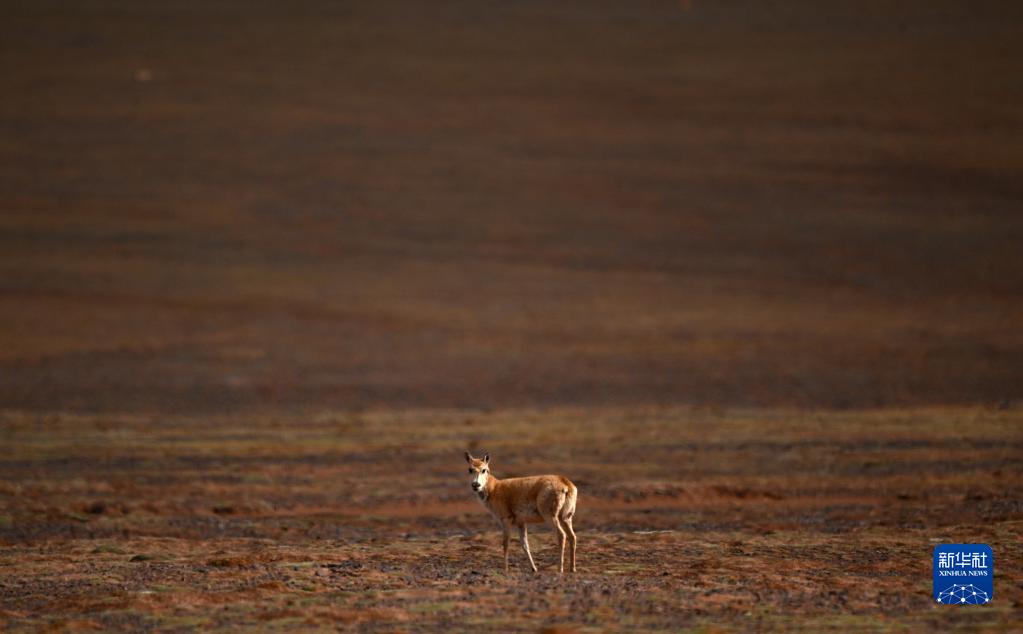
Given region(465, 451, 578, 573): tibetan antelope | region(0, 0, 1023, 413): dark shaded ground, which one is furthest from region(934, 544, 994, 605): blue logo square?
region(0, 0, 1023, 413): dark shaded ground

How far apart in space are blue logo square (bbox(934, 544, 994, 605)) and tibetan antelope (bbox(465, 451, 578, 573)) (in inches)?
130

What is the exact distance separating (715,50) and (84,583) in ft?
205

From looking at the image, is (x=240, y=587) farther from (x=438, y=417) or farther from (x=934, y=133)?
(x=934, y=133)

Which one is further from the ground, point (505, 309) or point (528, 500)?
point (505, 309)

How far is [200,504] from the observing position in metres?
19.5

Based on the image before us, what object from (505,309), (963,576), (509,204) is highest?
(509,204)

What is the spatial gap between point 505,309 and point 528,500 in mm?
30558

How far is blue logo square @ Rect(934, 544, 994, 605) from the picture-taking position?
11.4m

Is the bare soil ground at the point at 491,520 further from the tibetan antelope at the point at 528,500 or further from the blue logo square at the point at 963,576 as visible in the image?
the tibetan antelope at the point at 528,500

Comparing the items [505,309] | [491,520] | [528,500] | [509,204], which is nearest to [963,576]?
[528,500]

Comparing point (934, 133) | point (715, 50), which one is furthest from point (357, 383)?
point (715, 50)

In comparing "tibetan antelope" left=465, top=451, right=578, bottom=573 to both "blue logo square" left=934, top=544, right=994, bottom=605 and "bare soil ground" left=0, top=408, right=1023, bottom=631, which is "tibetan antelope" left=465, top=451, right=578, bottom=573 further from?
"blue logo square" left=934, top=544, right=994, bottom=605

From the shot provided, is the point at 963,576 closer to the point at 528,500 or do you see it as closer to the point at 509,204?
the point at 528,500

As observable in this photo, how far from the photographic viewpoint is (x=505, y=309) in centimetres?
4319
